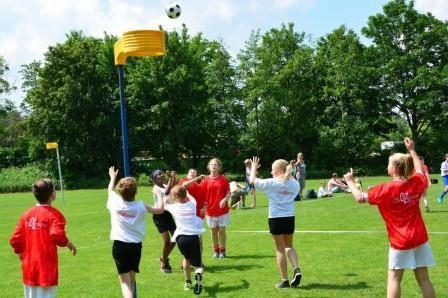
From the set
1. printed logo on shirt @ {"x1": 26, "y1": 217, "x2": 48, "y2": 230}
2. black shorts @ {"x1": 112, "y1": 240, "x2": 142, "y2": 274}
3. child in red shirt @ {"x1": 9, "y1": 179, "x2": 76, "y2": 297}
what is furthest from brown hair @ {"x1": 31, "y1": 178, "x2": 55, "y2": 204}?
black shorts @ {"x1": 112, "y1": 240, "x2": 142, "y2": 274}

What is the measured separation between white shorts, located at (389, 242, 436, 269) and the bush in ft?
143

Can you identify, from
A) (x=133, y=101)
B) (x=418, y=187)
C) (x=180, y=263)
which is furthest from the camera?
(x=133, y=101)

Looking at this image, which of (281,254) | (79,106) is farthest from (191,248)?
(79,106)

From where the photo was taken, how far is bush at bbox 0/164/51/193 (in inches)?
1777

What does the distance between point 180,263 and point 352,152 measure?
3801cm

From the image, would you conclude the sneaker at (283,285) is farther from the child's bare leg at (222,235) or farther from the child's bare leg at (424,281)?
the child's bare leg at (222,235)

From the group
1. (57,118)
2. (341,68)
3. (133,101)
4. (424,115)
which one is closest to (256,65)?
(341,68)

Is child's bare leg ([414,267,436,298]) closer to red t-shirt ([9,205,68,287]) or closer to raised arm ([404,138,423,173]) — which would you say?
raised arm ([404,138,423,173])

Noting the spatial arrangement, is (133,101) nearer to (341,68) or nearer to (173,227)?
(341,68)

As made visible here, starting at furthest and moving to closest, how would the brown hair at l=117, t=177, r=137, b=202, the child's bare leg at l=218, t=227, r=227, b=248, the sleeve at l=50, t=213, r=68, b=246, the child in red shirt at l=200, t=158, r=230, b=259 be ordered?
the child's bare leg at l=218, t=227, r=227, b=248 → the child in red shirt at l=200, t=158, r=230, b=259 → the brown hair at l=117, t=177, r=137, b=202 → the sleeve at l=50, t=213, r=68, b=246

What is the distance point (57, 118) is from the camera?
48.9 metres

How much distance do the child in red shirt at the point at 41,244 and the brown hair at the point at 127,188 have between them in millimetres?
962

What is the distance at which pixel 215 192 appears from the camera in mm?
10500

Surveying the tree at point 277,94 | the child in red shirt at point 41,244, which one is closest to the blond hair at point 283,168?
the child in red shirt at point 41,244
